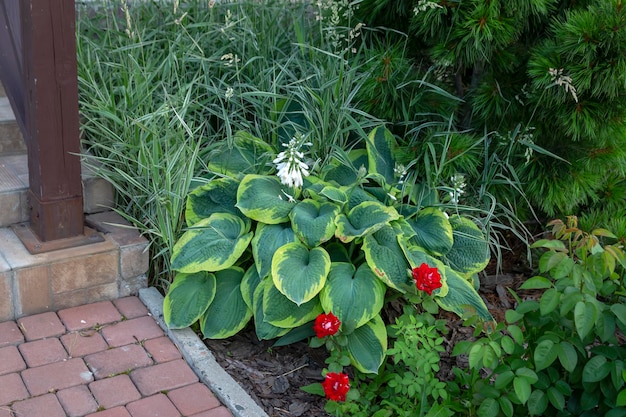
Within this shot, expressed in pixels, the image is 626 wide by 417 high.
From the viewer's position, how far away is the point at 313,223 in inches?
113

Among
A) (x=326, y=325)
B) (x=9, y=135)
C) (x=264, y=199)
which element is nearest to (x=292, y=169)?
(x=264, y=199)

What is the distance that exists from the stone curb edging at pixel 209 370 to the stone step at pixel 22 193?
1.76 feet

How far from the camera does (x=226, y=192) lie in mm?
3150

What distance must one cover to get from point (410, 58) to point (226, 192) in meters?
1.05

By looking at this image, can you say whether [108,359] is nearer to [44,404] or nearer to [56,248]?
[44,404]

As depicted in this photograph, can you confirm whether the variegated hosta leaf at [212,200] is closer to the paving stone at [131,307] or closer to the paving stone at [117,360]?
the paving stone at [131,307]

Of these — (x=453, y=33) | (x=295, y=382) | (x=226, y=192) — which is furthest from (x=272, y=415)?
(x=453, y=33)

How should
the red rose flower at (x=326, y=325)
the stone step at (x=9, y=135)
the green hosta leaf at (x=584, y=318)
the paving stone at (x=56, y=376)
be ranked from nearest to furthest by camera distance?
the green hosta leaf at (x=584, y=318)
the red rose flower at (x=326, y=325)
the paving stone at (x=56, y=376)
the stone step at (x=9, y=135)

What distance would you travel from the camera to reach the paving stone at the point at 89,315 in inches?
116

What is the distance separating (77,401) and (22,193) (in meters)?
1.08

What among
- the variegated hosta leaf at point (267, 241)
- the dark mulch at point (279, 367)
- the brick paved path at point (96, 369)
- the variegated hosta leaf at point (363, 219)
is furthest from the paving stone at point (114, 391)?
the variegated hosta leaf at point (363, 219)

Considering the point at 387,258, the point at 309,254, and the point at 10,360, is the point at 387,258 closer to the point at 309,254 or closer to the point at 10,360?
the point at 309,254

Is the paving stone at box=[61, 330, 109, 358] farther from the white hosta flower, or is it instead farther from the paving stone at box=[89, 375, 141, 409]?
the white hosta flower

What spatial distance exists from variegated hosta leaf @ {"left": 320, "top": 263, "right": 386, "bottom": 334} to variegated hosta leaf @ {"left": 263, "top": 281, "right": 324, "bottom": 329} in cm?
8
